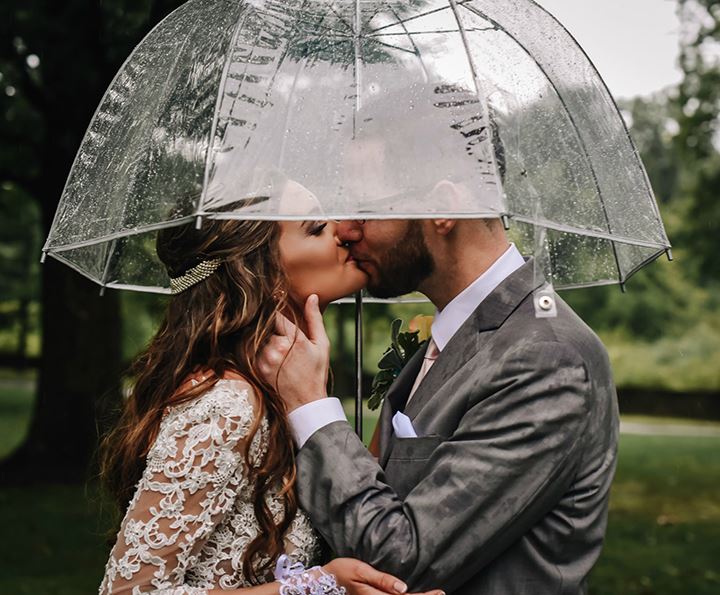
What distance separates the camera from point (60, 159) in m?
12.5

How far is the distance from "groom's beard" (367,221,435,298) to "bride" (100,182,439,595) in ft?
0.26

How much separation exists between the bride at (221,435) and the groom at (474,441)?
9 centimetres

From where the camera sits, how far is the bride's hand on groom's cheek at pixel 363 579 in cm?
250

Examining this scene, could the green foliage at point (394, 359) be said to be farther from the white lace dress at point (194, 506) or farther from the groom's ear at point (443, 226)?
the white lace dress at point (194, 506)

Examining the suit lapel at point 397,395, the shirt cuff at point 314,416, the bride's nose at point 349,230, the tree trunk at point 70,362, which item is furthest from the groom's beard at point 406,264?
the tree trunk at point 70,362

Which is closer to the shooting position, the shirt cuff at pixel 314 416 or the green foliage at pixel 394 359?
the shirt cuff at pixel 314 416

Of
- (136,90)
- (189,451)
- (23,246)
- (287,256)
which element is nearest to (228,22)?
(136,90)

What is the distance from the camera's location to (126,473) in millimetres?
3021

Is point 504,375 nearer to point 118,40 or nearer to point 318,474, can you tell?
point 318,474

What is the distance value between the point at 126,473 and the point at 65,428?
33.6 feet

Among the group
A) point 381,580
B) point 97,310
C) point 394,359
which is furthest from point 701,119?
point 381,580

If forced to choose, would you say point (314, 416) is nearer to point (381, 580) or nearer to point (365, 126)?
point (381, 580)

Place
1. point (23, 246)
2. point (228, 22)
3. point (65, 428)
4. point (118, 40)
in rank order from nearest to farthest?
1. point (228, 22)
2. point (118, 40)
3. point (65, 428)
4. point (23, 246)

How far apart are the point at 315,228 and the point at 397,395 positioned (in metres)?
0.59
